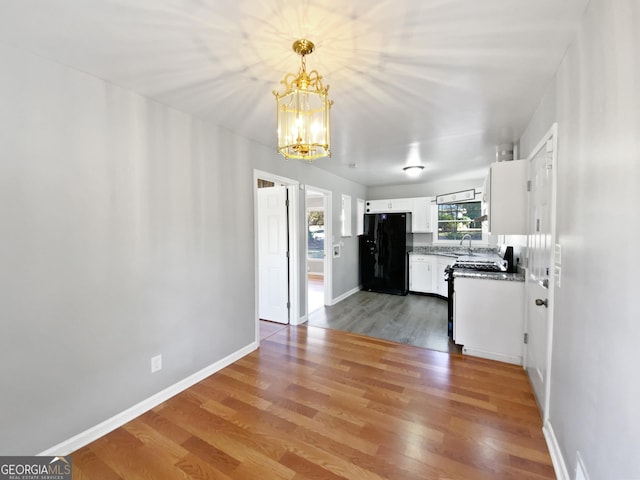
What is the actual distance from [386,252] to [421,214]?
1.09 m

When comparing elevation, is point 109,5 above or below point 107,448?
above

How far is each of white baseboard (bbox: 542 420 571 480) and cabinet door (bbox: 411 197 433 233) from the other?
166 inches

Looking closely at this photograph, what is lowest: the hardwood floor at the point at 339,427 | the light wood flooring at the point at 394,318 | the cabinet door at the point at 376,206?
the hardwood floor at the point at 339,427

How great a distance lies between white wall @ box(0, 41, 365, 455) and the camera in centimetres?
157

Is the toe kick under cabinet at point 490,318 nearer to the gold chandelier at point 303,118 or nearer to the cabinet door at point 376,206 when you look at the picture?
the gold chandelier at point 303,118

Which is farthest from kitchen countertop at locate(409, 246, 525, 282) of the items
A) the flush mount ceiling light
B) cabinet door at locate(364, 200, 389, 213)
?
the flush mount ceiling light

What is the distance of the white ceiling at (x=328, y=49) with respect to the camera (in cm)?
132

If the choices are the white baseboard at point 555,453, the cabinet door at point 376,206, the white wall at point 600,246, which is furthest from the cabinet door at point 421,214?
the white baseboard at point 555,453

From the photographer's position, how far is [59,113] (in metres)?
1.71

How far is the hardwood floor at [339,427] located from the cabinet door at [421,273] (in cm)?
272

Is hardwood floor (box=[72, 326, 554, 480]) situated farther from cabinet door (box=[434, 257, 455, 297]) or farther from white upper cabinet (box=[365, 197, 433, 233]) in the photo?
white upper cabinet (box=[365, 197, 433, 233])

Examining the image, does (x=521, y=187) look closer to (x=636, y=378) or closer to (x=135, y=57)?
(x=636, y=378)

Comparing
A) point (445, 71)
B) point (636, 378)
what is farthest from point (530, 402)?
point (445, 71)

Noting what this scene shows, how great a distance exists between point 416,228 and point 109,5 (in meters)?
5.51
